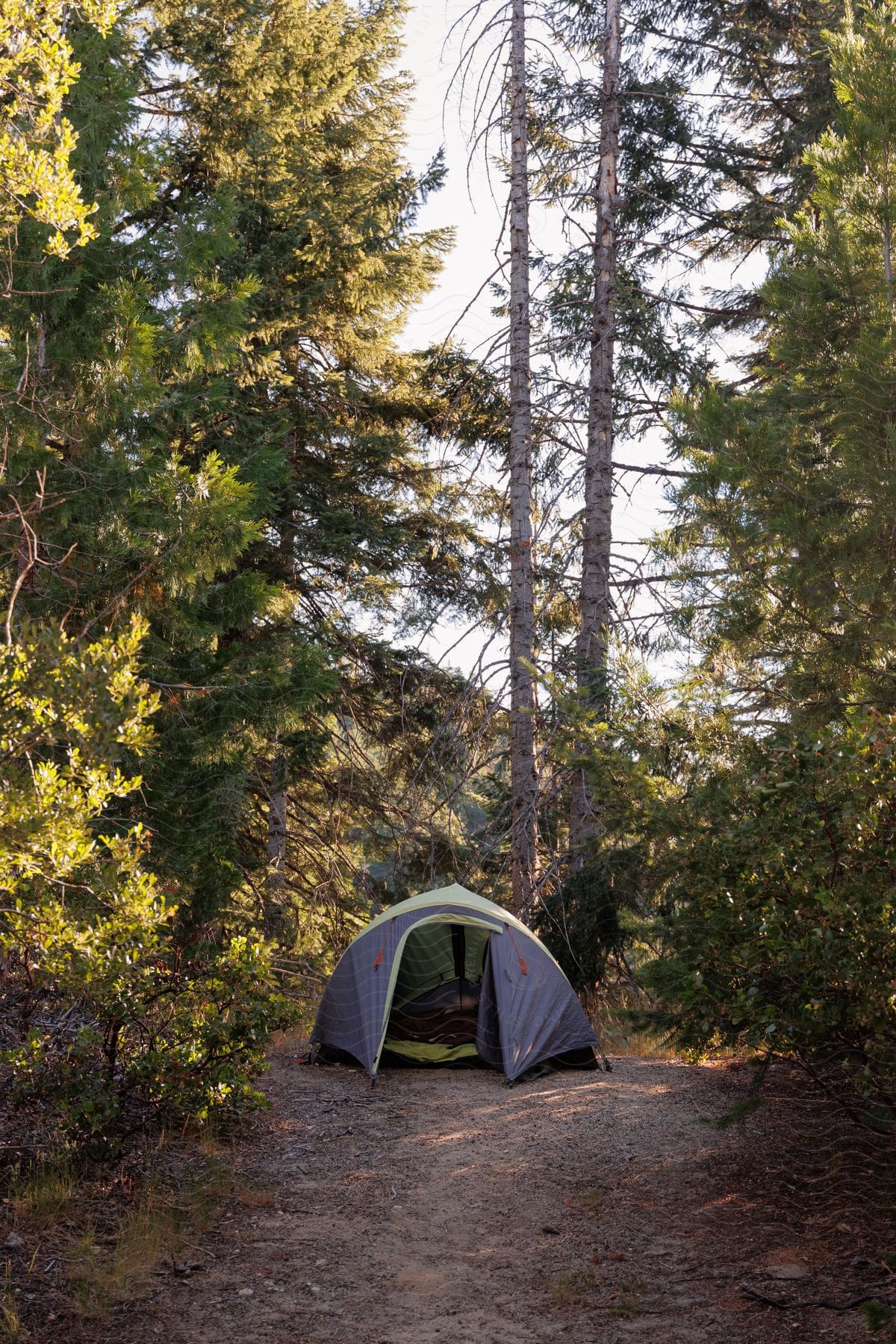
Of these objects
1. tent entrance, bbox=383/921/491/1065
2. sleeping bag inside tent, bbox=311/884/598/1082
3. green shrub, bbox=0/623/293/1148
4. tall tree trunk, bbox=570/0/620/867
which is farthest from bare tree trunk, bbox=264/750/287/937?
green shrub, bbox=0/623/293/1148

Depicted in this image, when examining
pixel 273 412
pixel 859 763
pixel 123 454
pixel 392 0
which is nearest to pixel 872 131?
pixel 859 763

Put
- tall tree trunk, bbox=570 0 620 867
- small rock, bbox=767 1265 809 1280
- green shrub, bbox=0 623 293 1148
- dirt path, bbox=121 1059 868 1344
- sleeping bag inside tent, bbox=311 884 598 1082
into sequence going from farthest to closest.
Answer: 1. tall tree trunk, bbox=570 0 620 867
2. sleeping bag inside tent, bbox=311 884 598 1082
3. small rock, bbox=767 1265 809 1280
4. dirt path, bbox=121 1059 868 1344
5. green shrub, bbox=0 623 293 1148

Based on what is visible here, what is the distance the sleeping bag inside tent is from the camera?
8859 millimetres

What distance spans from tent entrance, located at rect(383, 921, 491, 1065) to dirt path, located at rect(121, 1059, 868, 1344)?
180cm

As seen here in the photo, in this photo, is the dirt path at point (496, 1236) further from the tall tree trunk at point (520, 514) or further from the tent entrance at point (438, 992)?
the tall tree trunk at point (520, 514)

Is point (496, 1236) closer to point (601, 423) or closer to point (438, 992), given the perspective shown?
point (438, 992)

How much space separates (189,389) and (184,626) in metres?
2.36

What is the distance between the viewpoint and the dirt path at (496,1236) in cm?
445

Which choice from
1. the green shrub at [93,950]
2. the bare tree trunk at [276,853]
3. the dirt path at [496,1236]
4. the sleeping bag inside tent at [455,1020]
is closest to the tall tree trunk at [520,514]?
the sleeping bag inside tent at [455,1020]

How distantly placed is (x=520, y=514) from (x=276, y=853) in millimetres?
4868

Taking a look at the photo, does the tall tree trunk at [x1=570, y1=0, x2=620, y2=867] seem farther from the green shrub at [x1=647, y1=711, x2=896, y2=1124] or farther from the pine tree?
the green shrub at [x1=647, y1=711, x2=896, y2=1124]

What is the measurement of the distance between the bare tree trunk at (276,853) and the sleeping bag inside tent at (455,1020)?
7.96 ft

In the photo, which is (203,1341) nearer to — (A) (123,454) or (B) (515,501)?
(A) (123,454)

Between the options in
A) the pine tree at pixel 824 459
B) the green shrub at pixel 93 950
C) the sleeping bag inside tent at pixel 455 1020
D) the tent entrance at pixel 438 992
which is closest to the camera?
the green shrub at pixel 93 950
